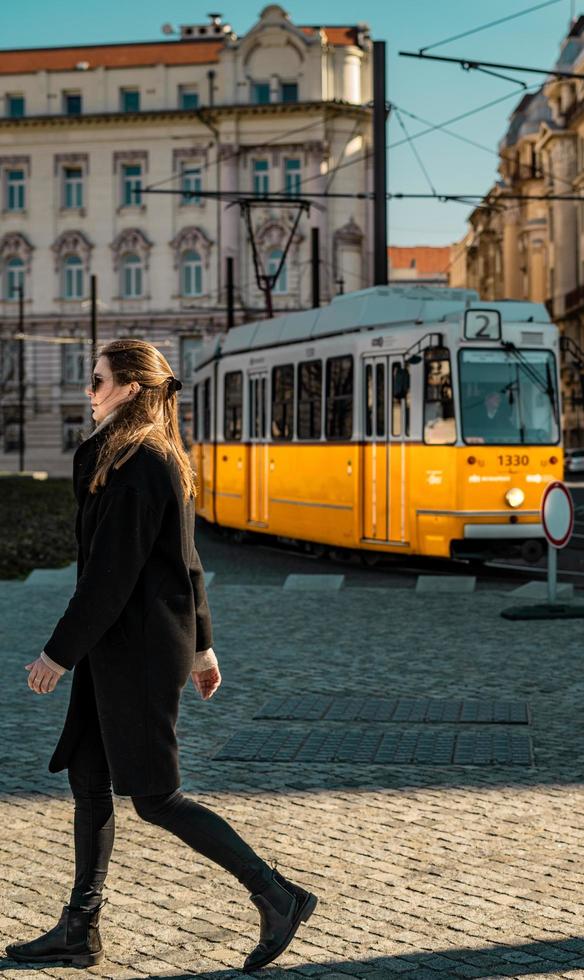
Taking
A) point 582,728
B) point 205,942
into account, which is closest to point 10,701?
point 582,728

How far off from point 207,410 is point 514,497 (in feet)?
31.1

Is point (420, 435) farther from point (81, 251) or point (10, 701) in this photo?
point (81, 251)

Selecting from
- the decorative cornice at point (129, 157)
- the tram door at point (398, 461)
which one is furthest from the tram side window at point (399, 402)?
the decorative cornice at point (129, 157)

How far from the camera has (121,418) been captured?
4.64 metres

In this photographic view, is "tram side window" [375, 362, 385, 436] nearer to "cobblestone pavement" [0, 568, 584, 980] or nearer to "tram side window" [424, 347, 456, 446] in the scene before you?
"tram side window" [424, 347, 456, 446]

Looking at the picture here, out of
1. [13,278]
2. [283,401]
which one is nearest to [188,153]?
[13,278]


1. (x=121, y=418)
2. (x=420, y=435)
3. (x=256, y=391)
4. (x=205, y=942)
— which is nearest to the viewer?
(x=121, y=418)

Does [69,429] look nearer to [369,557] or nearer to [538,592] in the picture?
[369,557]

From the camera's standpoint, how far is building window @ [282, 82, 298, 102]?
244 feet

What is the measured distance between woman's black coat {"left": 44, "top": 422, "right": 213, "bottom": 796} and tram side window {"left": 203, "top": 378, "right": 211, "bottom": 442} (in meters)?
21.6

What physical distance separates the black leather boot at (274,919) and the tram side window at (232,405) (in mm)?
19186

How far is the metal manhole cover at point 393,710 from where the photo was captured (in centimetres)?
906

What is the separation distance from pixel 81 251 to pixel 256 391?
55.0 m

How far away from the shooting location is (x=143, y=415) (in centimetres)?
466
